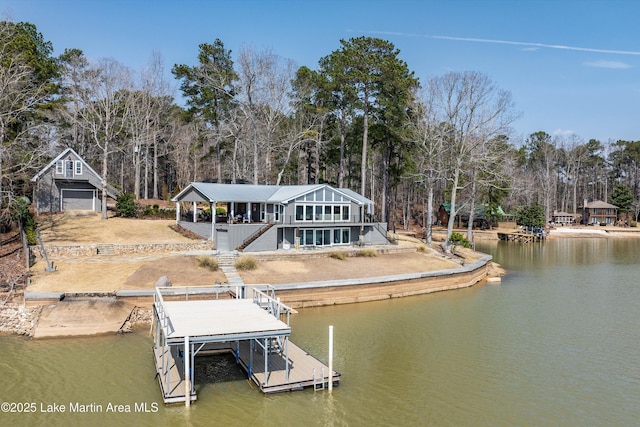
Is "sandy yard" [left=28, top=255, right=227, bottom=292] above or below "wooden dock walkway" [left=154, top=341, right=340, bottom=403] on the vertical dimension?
above

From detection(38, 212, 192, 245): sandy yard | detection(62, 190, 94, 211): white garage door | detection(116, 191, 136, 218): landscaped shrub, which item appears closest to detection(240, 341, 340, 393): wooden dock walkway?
detection(38, 212, 192, 245): sandy yard

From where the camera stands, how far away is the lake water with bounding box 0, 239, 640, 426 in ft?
40.4

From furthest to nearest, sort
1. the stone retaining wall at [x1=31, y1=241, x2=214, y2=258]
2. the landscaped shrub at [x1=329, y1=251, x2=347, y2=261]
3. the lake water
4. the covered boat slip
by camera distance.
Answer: the landscaped shrub at [x1=329, y1=251, x2=347, y2=261] → the stone retaining wall at [x1=31, y1=241, x2=214, y2=258] → the covered boat slip → the lake water

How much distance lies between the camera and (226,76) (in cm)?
4306

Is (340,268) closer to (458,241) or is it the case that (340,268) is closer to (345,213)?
(345,213)

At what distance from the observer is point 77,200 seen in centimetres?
3806

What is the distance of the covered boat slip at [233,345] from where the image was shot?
1291 centimetres

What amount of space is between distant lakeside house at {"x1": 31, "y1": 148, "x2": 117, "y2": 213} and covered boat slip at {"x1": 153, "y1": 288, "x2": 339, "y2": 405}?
25.3 m

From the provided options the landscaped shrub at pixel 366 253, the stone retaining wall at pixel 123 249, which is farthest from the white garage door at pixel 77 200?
the landscaped shrub at pixel 366 253

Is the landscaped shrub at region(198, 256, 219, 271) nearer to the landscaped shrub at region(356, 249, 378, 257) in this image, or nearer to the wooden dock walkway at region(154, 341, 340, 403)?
the wooden dock walkway at region(154, 341, 340, 403)

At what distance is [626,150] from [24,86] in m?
100

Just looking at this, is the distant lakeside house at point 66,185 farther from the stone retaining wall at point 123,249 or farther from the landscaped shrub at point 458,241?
the landscaped shrub at point 458,241

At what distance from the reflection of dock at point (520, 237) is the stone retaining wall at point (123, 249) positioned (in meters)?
45.2

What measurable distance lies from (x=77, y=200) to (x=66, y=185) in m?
1.46
